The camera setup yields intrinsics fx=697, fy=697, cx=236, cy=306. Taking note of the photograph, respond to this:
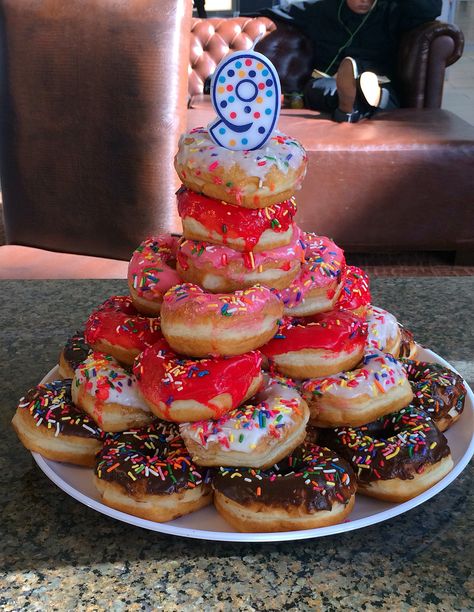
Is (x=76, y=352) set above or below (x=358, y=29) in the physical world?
below

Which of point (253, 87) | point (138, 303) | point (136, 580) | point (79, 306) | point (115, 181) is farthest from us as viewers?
point (115, 181)

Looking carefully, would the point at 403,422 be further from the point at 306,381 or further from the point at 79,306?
the point at 79,306

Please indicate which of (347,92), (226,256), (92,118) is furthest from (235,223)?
(347,92)

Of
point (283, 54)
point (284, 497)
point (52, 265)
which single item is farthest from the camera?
point (283, 54)

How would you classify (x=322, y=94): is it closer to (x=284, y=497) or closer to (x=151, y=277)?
(x=151, y=277)

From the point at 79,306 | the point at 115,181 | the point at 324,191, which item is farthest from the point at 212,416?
the point at 324,191

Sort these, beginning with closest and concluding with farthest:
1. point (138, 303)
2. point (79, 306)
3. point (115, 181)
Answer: point (138, 303) < point (79, 306) < point (115, 181)

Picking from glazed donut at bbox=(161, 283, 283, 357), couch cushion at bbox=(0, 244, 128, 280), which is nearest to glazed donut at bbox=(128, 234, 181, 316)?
glazed donut at bbox=(161, 283, 283, 357)
